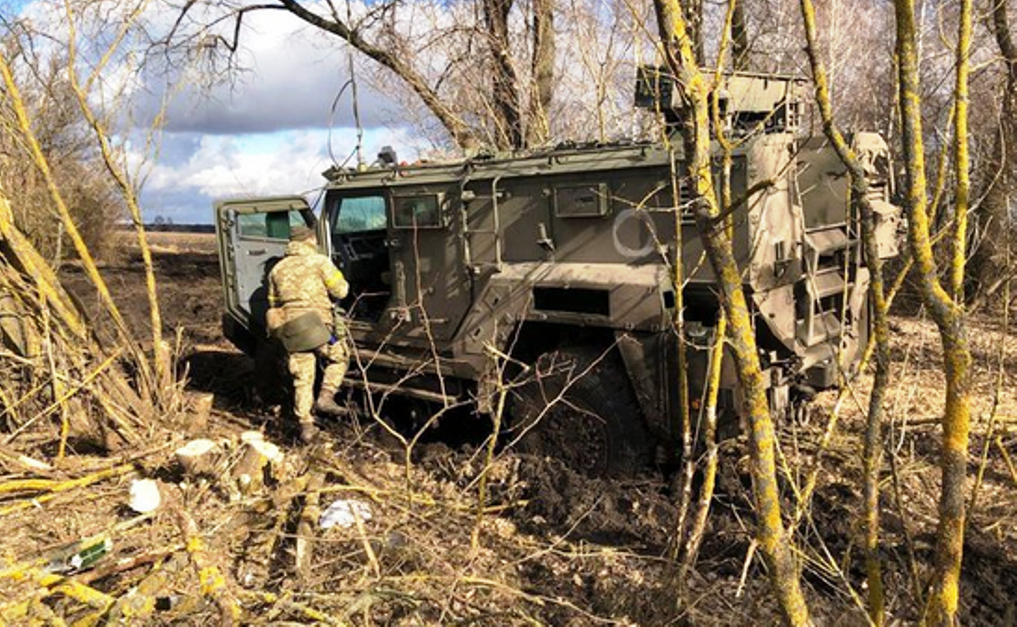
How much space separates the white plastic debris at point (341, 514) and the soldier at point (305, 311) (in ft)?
5.93

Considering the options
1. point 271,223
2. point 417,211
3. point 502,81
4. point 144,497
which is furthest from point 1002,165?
point 502,81

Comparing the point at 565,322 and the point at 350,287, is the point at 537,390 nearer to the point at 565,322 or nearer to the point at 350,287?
the point at 565,322

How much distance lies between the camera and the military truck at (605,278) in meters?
5.08

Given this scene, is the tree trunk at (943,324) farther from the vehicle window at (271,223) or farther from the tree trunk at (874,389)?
the vehicle window at (271,223)

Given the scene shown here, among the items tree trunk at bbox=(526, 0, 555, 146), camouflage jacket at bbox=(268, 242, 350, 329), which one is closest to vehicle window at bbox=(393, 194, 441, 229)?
camouflage jacket at bbox=(268, 242, 350, 329)

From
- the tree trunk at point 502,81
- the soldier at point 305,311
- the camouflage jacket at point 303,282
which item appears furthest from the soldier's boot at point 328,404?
the tree trunk at point 502,81

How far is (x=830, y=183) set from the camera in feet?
17.8

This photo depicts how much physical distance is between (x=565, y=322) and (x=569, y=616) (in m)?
2.14

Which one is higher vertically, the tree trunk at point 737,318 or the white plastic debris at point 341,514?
the tree trunk at point 737,318

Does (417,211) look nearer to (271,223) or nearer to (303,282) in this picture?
(303,282)

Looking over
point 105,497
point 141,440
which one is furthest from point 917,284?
point 141,440

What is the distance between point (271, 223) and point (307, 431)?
2.08m

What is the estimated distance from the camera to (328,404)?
6.89 m

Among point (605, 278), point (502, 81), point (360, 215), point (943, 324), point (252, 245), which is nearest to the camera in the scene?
point (943, 324)
